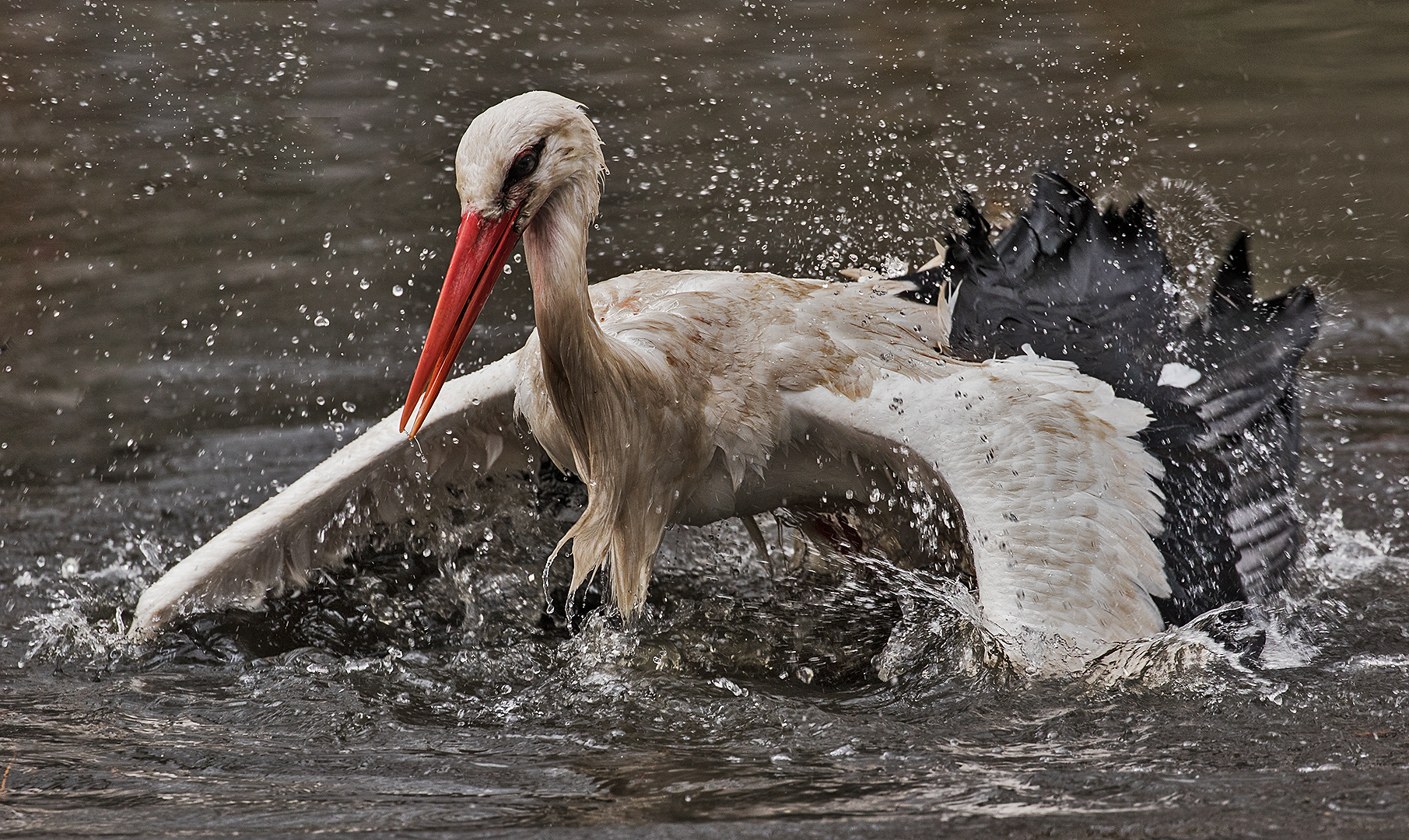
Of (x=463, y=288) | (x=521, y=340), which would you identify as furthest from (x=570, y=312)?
(x=521, y=340)

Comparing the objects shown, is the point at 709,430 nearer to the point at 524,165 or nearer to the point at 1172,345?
the point at 524,165

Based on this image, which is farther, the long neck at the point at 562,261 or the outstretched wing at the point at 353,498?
the outstretched wing at the point at 353,498

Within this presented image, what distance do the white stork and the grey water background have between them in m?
0.23

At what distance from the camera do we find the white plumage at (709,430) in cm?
323

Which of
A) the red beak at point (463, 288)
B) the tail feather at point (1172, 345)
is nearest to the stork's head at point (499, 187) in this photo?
the red beak at point (463, 288)

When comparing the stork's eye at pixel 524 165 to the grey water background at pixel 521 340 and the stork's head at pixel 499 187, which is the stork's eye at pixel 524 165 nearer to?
the stork's head at pixel 499 187

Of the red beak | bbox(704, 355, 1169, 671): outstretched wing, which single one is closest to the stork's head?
the red beak

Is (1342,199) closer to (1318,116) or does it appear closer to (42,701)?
(1318,116)

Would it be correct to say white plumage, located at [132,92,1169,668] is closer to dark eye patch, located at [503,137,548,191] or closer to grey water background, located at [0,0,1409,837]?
dark eye patch, located at [503,137,548,191]

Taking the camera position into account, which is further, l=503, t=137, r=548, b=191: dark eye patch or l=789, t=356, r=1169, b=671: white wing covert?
l=789, t=356, r=1169, b=671: white wing covert

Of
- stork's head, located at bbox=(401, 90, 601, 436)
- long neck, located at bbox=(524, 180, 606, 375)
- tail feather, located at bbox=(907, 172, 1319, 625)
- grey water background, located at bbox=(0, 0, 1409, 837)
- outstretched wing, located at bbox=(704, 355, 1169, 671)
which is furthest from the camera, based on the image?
tail feather, located at bbox=(907, 172, 1319, 625)

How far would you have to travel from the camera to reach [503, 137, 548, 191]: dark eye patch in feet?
10.2

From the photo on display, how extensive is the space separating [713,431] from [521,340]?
2829 millimetres

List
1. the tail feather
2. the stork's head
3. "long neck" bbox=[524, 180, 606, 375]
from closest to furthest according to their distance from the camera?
the stork's head, "long neck" bbox=[524, 180, 606, 375], the tail feather
